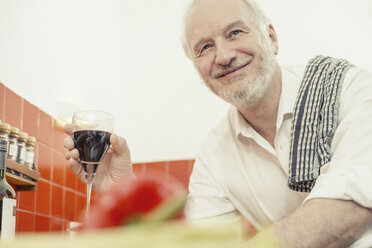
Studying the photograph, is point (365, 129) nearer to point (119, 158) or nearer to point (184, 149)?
point (119, 158)

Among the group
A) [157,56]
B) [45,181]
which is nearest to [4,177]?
[45,181]

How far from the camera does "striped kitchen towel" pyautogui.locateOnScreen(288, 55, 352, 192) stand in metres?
0.93

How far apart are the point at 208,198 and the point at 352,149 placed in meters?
0.48

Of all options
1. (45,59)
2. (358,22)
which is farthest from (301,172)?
(358,22)

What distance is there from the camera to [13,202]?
3.00 feet

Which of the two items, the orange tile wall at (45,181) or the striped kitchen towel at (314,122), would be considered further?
the orange tile wall at (45,181)

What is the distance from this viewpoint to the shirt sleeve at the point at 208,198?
1.13 m

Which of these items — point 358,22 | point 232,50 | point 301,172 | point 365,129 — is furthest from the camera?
point 358,22

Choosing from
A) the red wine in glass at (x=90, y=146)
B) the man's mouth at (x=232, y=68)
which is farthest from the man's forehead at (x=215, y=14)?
the red wine in glass at (x=90, y=146)

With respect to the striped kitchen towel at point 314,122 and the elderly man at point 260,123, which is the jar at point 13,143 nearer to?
the elderly man at point 260,123

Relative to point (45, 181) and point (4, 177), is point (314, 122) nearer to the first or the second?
point (4, 177)

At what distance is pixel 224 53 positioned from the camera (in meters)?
1.16

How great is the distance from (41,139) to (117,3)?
1441 mm

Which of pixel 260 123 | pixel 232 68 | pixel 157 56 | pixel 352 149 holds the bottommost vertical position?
pixel 352 149
